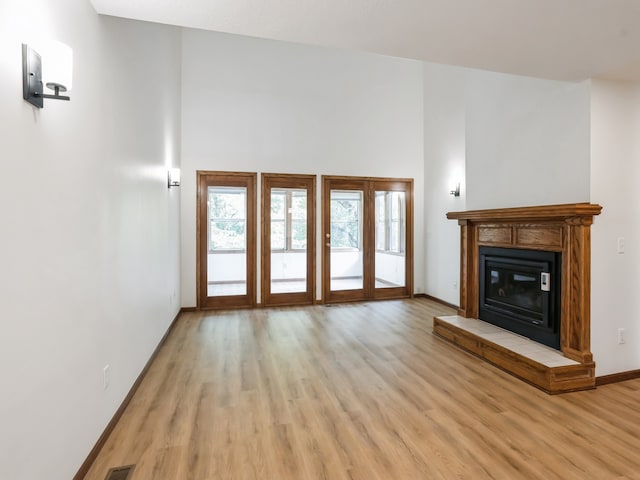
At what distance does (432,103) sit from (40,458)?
651cm

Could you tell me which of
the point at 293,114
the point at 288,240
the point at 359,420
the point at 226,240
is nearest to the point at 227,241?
the point at 226,240

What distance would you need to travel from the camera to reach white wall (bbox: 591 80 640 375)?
2959mm

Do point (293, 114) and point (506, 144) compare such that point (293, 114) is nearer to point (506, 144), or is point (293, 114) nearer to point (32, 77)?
point (506, 144)

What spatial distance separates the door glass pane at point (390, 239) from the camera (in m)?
6.34

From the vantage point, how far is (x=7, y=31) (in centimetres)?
122

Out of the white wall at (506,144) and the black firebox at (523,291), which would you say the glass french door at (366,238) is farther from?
the black firebox at (523,291)

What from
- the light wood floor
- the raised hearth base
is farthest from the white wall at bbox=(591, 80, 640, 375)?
the light wood floor

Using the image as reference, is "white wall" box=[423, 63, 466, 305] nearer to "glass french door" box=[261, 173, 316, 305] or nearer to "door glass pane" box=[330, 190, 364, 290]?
"door glass pane" box=[330, 190, 364, 290]

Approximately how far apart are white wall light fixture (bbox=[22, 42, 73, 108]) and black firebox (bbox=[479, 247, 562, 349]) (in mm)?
3647

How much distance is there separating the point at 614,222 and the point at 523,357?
1371 millimetres

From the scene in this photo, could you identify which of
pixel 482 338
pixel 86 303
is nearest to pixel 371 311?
pixel 482 338

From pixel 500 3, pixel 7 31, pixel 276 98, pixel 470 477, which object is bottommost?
pixel 470 477

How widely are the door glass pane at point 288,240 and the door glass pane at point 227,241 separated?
48cm

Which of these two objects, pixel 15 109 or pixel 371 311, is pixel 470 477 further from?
pixel 371 311
